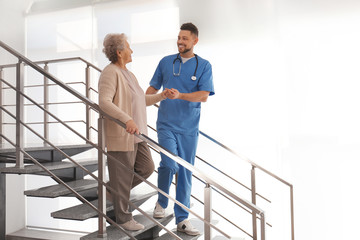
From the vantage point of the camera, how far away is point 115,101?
78.4 inches

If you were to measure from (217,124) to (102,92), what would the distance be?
2110mm

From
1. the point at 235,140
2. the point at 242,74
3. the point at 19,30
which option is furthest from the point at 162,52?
the point at 19,30

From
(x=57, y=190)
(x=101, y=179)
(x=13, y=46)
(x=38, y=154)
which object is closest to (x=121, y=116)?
(x=101, y=179)

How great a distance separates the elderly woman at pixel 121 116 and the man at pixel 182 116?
0.24 metres

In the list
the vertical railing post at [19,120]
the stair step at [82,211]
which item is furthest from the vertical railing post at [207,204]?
the vertical railing post at [19,120]

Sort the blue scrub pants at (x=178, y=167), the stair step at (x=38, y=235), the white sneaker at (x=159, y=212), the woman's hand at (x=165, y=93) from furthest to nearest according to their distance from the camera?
the stair step at (x=38, y=235)
the white sneaker at (x=159, y=212)
the blue scrub pants at (x=178, y=167)
the woman's hand at (x=165, y=93)

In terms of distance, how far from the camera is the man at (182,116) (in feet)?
7.60

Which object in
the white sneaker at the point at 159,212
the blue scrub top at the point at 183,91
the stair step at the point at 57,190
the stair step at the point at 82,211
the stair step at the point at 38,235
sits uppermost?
the blue scrub top at the point at 183,91

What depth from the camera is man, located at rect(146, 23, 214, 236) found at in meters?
2.32

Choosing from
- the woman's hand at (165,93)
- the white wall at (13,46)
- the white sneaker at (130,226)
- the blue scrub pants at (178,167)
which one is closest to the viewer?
the white sneaker at (130,226)

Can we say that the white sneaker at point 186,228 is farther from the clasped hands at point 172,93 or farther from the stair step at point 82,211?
the clasped hands at point 172,93

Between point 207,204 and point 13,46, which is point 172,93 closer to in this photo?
point 207,204

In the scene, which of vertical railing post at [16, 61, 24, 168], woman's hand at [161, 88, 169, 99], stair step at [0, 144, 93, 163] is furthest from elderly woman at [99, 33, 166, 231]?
stair step at [0, 144, 93, 163]

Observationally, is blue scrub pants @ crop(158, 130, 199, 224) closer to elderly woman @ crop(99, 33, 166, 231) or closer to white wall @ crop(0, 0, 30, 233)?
elderly woman @ crop(99, 33, 166, 231)
